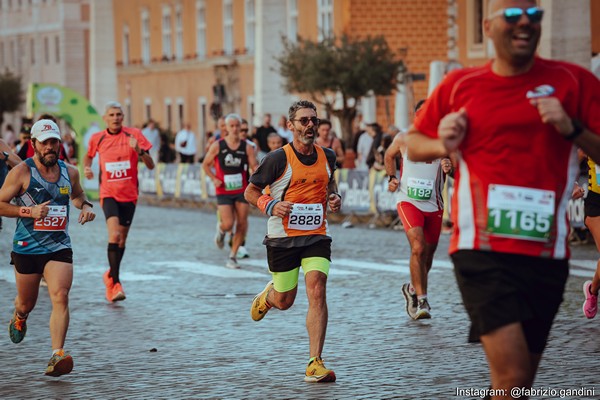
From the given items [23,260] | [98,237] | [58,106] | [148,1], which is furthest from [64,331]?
[148,1]

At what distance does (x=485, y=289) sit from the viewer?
651 centimetres

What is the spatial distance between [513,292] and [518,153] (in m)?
0.55

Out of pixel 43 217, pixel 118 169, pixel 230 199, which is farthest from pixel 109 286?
pixel 43 217

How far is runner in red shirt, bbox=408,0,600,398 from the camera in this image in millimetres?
6379

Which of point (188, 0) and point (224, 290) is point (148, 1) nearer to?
point (188, 0)

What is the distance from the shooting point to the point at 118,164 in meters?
16.4

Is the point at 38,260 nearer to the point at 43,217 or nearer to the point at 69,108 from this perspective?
the point at 43,217

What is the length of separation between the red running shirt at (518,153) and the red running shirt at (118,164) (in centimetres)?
992

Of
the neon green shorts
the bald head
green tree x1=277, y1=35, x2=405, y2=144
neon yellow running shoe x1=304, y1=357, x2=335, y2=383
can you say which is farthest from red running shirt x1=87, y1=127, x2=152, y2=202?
green tree x1=277, y1=35, x2=405, y2=144

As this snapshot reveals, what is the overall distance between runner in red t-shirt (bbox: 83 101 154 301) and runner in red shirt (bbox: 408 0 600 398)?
31.9 ft

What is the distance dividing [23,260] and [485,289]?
17.0ft

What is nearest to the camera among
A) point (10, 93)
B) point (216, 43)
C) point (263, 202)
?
point (263, 202)

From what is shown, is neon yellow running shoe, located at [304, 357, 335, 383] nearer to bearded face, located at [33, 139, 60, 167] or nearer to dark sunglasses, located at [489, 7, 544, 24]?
bearded face, located at [33, 139, 60, 167]

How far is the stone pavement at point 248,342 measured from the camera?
9.85 m
